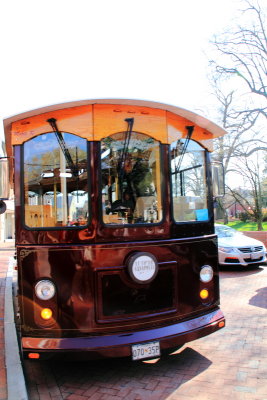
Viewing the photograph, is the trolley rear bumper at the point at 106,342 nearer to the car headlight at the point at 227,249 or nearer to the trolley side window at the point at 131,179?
the trolley side window at the point at 131,179

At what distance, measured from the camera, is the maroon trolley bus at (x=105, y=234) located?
3438 millimetres

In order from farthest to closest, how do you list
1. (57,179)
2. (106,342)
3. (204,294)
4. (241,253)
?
(241,253) < (204,294) < (57,179) < (106,342)

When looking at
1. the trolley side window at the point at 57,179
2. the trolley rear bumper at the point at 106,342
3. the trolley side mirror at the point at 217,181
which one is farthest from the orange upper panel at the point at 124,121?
the trolley rear bumper at the point at 106,342

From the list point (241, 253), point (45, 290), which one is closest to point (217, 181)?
point (45, 290)

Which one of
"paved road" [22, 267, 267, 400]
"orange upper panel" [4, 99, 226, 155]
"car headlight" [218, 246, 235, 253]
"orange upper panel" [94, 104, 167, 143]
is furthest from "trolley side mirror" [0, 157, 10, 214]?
"car headlight" [218, 246, 235, 253]

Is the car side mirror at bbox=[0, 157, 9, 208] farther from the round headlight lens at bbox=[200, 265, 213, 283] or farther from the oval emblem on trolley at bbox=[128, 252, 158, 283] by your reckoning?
the round headlight lens at bbox=[200, 265, 213, 283]

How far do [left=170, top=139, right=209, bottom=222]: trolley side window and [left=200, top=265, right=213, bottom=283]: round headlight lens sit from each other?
58 cm

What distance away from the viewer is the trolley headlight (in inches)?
135

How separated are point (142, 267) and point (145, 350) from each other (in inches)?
31.9

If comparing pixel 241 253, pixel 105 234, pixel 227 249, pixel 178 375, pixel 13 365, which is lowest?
pixel 178 375

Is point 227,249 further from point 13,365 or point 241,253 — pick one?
point 13,365

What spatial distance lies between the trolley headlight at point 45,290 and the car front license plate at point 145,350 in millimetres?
967

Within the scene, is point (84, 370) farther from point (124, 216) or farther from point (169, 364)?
point (124, 216)

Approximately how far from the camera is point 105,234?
359 centimetres
